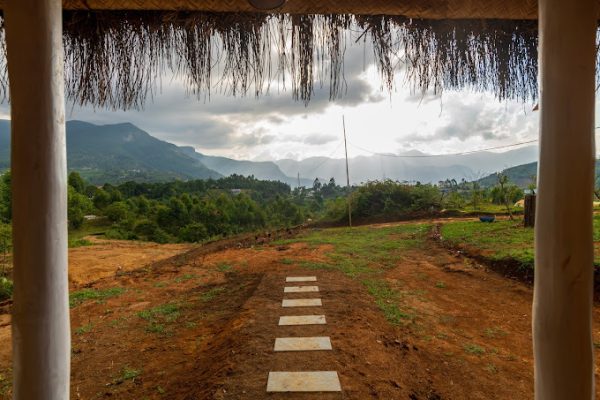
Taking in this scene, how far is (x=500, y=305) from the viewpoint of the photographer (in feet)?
16.9

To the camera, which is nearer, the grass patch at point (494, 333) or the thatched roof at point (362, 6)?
the thatched roof at point (362, 6)

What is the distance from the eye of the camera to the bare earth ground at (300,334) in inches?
108

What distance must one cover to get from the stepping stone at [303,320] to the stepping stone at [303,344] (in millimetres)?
412

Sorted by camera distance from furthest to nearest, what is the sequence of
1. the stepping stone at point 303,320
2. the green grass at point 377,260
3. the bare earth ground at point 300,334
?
the green grass at point 377,260 < the stepping stone at point 303,320 < the bare earth ground at point 300,334

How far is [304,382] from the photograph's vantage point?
2482 millimetres

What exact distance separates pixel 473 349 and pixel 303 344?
1879 millimetres

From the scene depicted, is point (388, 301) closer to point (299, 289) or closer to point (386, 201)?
point (299, 289)

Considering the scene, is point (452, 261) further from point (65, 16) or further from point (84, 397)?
point (65, 16)

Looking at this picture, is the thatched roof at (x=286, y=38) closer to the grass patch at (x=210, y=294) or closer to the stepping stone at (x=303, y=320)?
the stepping stone at (x=303, y=320)

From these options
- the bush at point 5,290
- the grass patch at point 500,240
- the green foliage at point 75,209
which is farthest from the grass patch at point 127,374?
the green foliage at point 75,209

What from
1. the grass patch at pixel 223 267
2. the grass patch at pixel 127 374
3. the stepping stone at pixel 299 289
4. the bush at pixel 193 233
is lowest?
the bush at pixel 193 233

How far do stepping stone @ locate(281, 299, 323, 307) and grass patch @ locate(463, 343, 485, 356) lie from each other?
171cm

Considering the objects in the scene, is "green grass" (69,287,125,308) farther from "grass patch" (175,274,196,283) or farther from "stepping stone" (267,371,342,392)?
"stepping stone" (267,371,342,392)

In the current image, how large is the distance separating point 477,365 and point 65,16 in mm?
4141
